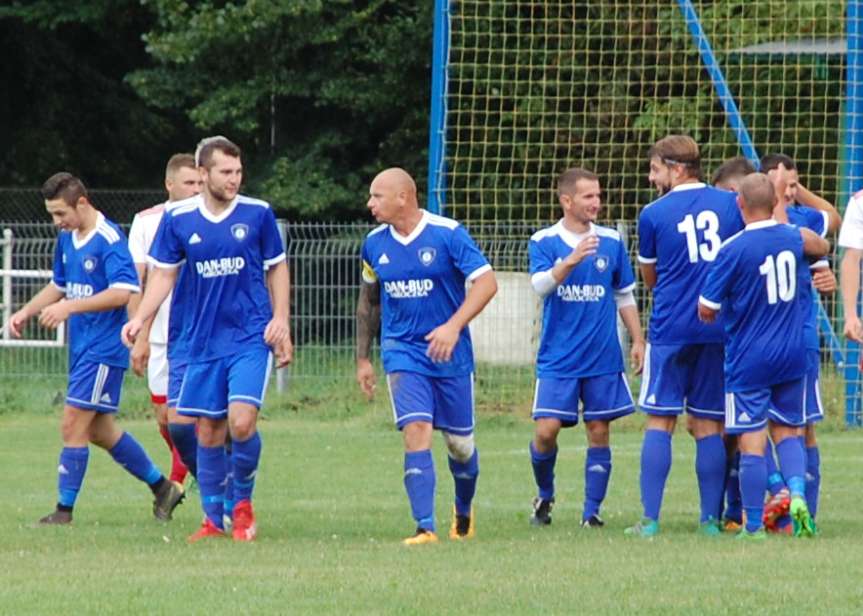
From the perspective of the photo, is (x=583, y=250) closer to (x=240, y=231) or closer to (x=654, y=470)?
(x=654, y=470)

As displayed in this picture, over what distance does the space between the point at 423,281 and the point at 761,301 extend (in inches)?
67.1

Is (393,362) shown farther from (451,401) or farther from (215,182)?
(215,182)

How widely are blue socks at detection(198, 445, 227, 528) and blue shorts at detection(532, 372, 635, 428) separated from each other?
74.6 inches

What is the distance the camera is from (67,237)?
11.2 metres

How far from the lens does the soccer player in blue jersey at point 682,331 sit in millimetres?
10219

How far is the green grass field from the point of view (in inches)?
301

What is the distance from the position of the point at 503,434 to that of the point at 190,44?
10.4 metres

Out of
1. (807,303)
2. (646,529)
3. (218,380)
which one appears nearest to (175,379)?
(218,380)

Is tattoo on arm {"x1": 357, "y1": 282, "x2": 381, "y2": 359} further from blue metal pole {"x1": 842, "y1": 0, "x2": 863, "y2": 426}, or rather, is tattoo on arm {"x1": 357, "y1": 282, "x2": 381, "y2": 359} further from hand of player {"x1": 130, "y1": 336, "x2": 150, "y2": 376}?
blue metal pole {"x1": 842, "y1": 0, "x2": 863, "y2": 426}

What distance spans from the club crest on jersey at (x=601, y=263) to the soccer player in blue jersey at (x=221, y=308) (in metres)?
1.85

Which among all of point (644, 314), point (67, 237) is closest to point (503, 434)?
point (644, 314)

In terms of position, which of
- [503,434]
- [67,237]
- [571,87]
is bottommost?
[503,434]

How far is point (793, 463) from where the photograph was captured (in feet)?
32.1

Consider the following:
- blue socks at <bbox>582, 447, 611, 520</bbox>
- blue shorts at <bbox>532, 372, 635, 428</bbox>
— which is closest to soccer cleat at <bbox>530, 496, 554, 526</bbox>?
blue socks at <bbox>582, 447, 611, 520</bbox>
